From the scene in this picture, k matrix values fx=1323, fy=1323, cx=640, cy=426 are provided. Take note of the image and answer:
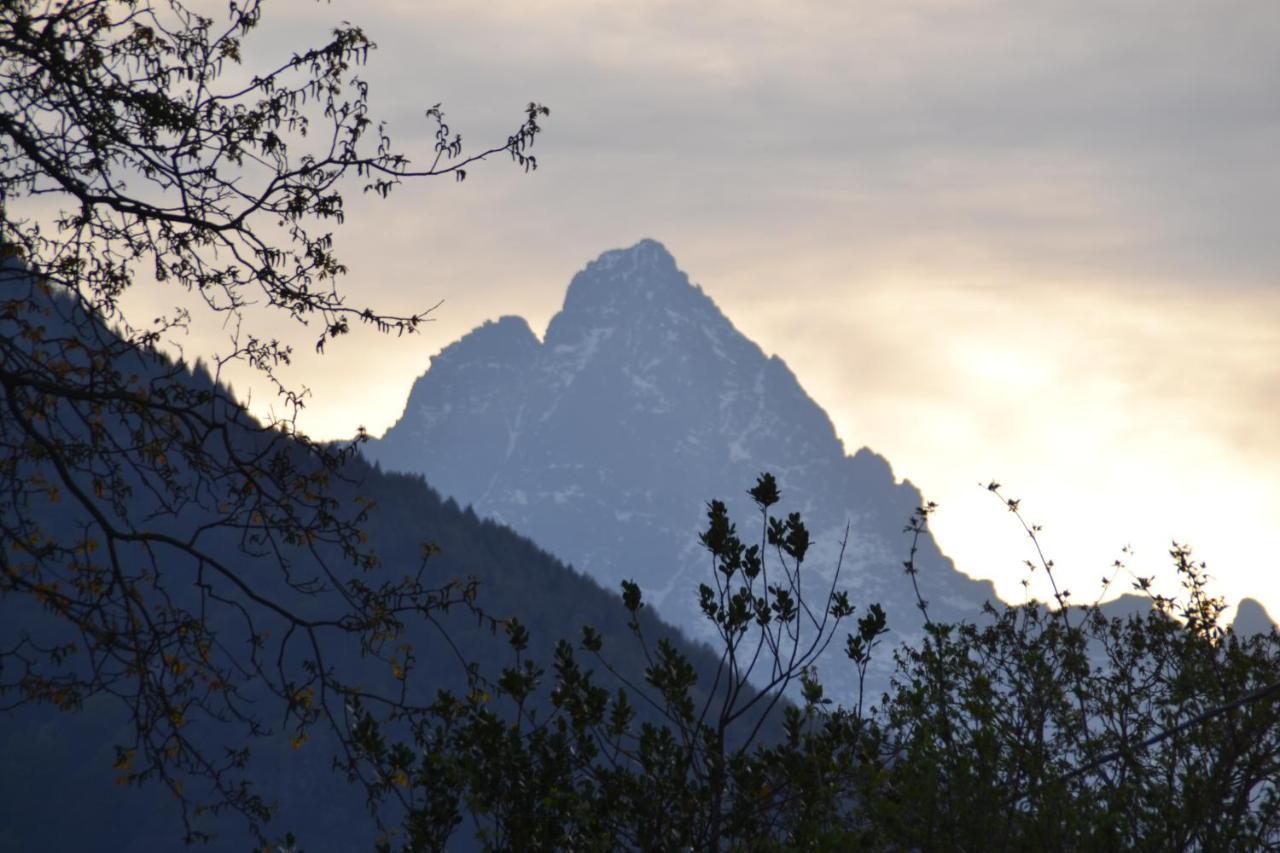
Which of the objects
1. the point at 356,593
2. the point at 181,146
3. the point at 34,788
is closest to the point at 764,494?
the point at 356,593

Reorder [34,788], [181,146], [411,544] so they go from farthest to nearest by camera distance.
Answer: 1. [411,544]
2. [34,788]
3. [181,146]

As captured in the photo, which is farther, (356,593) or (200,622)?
(356,593)

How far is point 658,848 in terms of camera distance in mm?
7125

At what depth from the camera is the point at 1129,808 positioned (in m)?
8.48

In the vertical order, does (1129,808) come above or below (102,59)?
below

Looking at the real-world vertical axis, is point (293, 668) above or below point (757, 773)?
above

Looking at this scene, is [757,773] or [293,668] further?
[293,668]

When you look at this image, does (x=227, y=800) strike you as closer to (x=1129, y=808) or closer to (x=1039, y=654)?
(x=1129, y=808)

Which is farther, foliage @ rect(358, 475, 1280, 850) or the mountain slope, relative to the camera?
the mountain slope

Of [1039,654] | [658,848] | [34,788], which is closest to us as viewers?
[658,848]

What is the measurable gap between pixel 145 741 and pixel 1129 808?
617cm

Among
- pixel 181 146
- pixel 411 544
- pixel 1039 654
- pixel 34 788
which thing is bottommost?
pixel 34 788

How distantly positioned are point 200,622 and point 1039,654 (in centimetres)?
707

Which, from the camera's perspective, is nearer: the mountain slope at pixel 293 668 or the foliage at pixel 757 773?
A: the foliage at pixel 757 773
